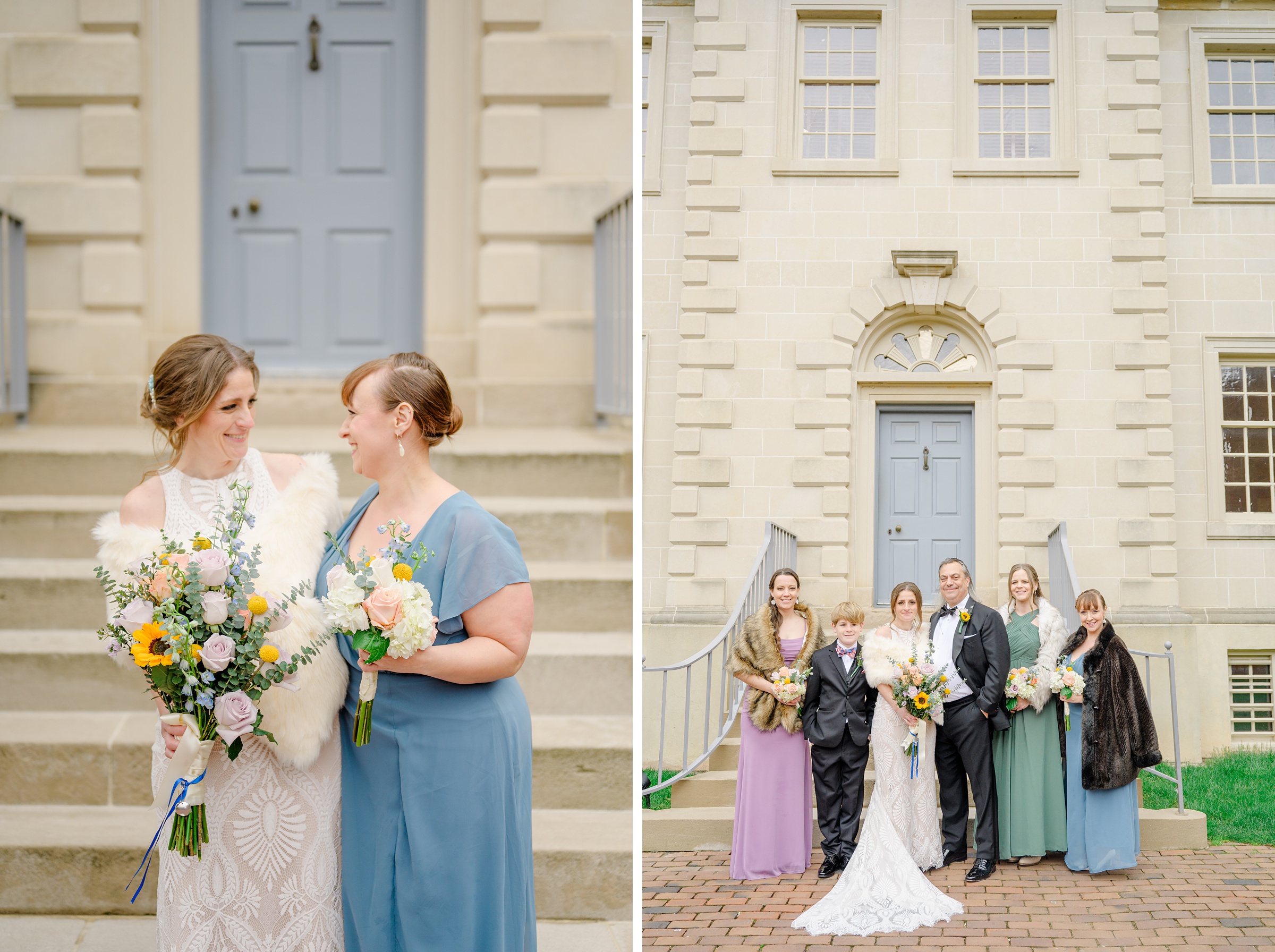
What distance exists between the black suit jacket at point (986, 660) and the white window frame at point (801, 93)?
3.02 m

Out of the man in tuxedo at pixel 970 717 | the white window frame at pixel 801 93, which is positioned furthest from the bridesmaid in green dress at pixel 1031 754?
the white window frame at pixel 801 93

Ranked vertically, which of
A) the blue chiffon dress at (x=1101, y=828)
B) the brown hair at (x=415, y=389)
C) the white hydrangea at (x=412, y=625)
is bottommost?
the blue chiffon dress at (x=1101, y=828)

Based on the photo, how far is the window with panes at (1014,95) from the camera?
654cm

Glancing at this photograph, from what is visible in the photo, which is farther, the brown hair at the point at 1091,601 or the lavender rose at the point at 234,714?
the brown hair at the point at 1091,601

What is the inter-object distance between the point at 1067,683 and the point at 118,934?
424 centimetres

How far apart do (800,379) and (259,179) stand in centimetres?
376

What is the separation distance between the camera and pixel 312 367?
670cm

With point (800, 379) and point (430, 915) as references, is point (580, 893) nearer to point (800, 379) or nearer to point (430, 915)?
point (430, 915)

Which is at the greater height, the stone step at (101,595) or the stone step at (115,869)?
the stone step at (101,595)

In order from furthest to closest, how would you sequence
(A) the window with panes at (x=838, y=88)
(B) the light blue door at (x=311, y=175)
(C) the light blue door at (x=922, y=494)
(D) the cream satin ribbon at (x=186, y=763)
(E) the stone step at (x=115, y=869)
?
(B) the light blue door at (x=311, y=175), (A) the window with panes at (x=838, y=88), (C) the light blue door at (x=922, y=494), (E) the stone step at (x=115, y=869), (D) the cream satin ribbon at (x=186, y=763)

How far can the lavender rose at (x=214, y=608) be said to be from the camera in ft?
7.03

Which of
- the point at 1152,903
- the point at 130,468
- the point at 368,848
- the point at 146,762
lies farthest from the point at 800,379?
the point at 368,848

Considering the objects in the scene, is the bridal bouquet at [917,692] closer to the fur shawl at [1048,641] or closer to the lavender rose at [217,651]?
the fur shawl at [1048,641]

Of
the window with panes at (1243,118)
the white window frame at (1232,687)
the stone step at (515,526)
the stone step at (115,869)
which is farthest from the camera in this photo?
the window with panes at (1243,118)
